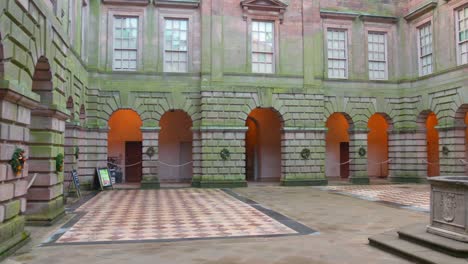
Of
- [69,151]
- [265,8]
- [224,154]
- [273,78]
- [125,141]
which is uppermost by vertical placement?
[265,8]

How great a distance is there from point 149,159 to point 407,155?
12.2 m

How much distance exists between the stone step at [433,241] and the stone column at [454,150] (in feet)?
40.1

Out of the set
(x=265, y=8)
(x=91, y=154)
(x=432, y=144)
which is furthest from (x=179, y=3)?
(x=432, y=144)

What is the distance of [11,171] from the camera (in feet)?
23.0

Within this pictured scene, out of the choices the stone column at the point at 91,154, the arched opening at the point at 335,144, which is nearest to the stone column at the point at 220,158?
the stone column at the point at 91,154

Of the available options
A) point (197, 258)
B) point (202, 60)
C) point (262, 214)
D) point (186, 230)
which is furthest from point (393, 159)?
point (197, 258)

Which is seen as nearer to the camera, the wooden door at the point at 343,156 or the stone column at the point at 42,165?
the stone column at the point at 42,165

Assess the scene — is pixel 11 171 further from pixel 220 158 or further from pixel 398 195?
pixel 398 195

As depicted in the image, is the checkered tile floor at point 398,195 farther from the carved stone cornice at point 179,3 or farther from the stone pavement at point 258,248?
the carved stone cornice at point 179,3

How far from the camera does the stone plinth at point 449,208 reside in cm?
657

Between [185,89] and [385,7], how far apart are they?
35.1 ft

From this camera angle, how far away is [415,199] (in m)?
14.1

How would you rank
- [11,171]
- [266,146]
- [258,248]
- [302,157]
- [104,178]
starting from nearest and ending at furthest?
[11,171] < [258,248] < [104,178] < [302,157] < [266,146]

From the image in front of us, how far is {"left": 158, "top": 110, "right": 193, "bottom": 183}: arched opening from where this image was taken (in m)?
22.1
